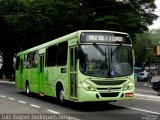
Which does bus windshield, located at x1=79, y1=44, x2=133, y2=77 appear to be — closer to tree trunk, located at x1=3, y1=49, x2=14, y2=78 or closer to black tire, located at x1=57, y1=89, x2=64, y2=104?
black tire, located at x1=57, y1=89, x2=64, y2=104

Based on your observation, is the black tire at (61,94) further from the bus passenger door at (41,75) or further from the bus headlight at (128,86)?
the bus passenger door at (41,75)

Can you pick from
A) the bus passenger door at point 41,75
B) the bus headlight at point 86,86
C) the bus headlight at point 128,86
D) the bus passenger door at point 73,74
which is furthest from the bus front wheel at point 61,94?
the bus passenger door at point 41,75

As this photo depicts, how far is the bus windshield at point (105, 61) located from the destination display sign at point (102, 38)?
0.66ft

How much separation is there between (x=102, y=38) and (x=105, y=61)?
38.6 inches

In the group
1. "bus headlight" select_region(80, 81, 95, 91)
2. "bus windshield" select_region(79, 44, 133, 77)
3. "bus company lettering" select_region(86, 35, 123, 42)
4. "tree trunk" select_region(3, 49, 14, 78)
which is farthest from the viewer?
"tree trunk" select_region(3, 49, 14, 78)

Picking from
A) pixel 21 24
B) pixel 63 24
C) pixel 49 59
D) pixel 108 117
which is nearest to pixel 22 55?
pixel 49 59

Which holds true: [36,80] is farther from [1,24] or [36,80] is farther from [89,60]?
[1,24]

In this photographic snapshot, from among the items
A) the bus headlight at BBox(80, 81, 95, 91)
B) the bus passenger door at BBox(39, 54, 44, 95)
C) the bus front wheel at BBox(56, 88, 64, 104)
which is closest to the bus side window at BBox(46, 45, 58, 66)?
the bus passenger door at BBox(39, 54, 44, 95)

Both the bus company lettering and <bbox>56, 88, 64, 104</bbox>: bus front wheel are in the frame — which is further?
<bbox>56, 88, 64, 104</bbox>: bus front wheel

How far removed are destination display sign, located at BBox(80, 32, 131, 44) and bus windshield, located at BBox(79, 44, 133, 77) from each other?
0.20 metres

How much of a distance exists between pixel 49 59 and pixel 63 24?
95.6 ft

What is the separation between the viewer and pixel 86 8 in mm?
51469

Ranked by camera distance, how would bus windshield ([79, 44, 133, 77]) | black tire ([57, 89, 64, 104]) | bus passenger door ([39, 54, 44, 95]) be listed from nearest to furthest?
bus windshield ([79, 44, 133, 77]), black tire ([57, 89, 64, 104]), bus passenger door ([39, 54, 44, 95])

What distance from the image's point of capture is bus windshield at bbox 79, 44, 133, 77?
53.8ft
